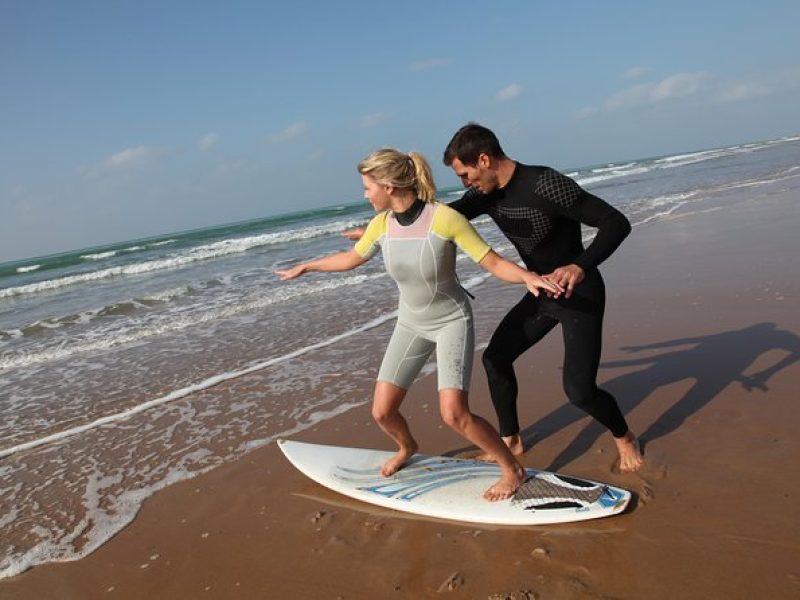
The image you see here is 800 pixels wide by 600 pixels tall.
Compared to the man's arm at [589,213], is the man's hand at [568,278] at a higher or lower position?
lower

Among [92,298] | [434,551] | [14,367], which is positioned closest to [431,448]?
[434,551]

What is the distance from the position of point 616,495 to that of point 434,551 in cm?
100

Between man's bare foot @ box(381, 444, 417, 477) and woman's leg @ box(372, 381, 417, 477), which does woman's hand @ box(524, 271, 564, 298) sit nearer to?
woman's leg @ box(372, 381, 417, 477)

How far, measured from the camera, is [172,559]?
10.9ft

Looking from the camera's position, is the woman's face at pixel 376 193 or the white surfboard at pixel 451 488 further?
the woman's face at pixel 376 193

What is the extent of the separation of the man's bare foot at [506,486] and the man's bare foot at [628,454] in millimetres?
621

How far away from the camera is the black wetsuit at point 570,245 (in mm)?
3326

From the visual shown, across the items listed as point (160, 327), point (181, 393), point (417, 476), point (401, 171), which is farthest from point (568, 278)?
point (160, 327)

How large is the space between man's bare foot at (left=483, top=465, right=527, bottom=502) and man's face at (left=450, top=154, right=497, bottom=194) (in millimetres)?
1666

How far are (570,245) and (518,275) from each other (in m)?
0.69

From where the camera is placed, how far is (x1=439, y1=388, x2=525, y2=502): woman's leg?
3.23 metres

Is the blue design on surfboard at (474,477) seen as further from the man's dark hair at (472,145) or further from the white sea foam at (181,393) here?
the white sea foam at (181,393)

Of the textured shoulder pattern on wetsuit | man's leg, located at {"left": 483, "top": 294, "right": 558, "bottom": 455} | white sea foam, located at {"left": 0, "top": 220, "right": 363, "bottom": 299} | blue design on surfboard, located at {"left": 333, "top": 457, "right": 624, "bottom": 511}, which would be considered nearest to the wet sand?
blue design on surfboard, located at {"left": 333, "top": 457, "right": 624, "bottom": 511}

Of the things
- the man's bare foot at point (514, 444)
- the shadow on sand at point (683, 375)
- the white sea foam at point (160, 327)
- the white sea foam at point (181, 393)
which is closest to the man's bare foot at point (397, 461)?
the man's bare foot at point (514, 444)
